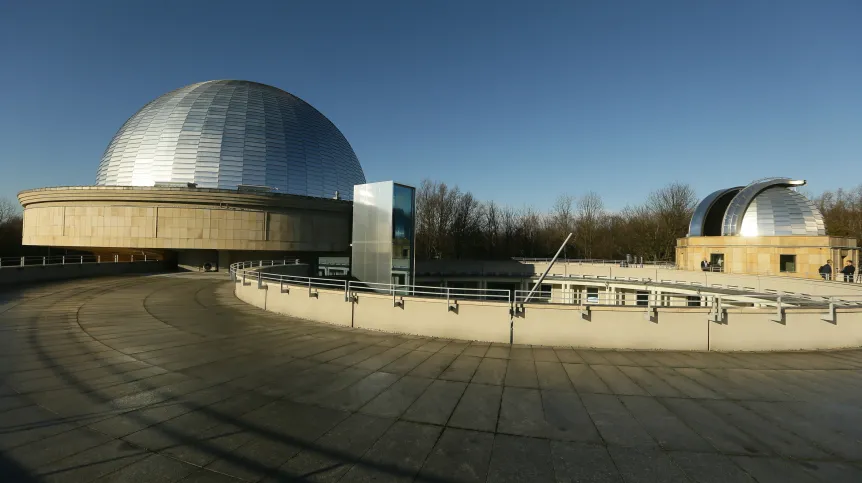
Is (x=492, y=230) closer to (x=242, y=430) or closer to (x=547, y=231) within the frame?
(x=547, y=231)

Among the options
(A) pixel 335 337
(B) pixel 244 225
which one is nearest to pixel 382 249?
(A) pixel 335 337

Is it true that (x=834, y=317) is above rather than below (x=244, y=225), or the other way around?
below

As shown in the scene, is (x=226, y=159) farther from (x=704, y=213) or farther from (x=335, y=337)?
(x=704, y=213)

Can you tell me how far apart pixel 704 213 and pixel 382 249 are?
1214 inches

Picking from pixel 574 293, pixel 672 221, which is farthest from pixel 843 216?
pixel 574 293

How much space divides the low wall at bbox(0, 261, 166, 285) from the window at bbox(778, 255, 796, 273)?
162 ft

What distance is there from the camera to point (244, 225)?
112 feet

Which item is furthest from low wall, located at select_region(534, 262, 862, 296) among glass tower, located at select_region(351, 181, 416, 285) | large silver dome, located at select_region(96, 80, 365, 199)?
large silver dome, located at select_region(96, 80, 365, 199)

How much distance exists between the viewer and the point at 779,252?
90.1 ft

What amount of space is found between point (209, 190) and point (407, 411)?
33.5 metres

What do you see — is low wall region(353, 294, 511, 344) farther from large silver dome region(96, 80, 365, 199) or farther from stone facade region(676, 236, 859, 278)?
large silver dome region(96, 80, 365, 199)

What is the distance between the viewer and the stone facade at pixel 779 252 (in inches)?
1046

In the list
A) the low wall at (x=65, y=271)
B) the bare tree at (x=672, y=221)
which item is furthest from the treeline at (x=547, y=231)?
the low wall at (x=65, y=271)

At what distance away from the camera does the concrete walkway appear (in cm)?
471
